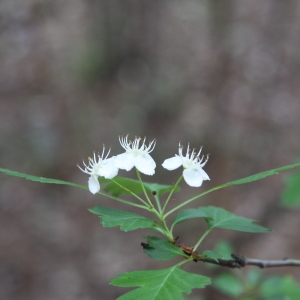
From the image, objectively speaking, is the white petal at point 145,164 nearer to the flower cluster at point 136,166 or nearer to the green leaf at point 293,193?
the flower cluster at point 136,166

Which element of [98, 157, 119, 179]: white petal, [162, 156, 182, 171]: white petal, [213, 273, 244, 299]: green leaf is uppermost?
[213, 273, 244, 299]: green leaf

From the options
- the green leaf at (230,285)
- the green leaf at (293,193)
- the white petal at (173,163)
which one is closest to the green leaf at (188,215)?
the white petal at (173,163)

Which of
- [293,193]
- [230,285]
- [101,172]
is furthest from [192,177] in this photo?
[230,285]

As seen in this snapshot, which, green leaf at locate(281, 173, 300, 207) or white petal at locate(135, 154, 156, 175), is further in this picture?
green leaf at locate(281, 173, 300, 207)

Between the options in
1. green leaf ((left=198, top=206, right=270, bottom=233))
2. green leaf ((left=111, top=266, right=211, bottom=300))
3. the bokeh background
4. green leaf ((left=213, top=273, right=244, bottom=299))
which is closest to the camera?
green leaf ((left=111, top=266, right=211, bottom=300))

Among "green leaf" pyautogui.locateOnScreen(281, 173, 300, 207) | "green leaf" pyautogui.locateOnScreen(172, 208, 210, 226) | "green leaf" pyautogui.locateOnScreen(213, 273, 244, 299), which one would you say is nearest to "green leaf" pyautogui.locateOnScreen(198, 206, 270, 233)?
"green leaf" pyautogui.locateOnScreen(172, 208, 210, 226)

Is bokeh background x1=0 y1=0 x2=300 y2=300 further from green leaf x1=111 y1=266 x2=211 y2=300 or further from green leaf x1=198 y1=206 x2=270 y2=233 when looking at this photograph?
green leaf x1=111 y1=266 x2=211 y2=300

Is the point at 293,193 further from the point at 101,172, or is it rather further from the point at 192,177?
the point at 101,172
